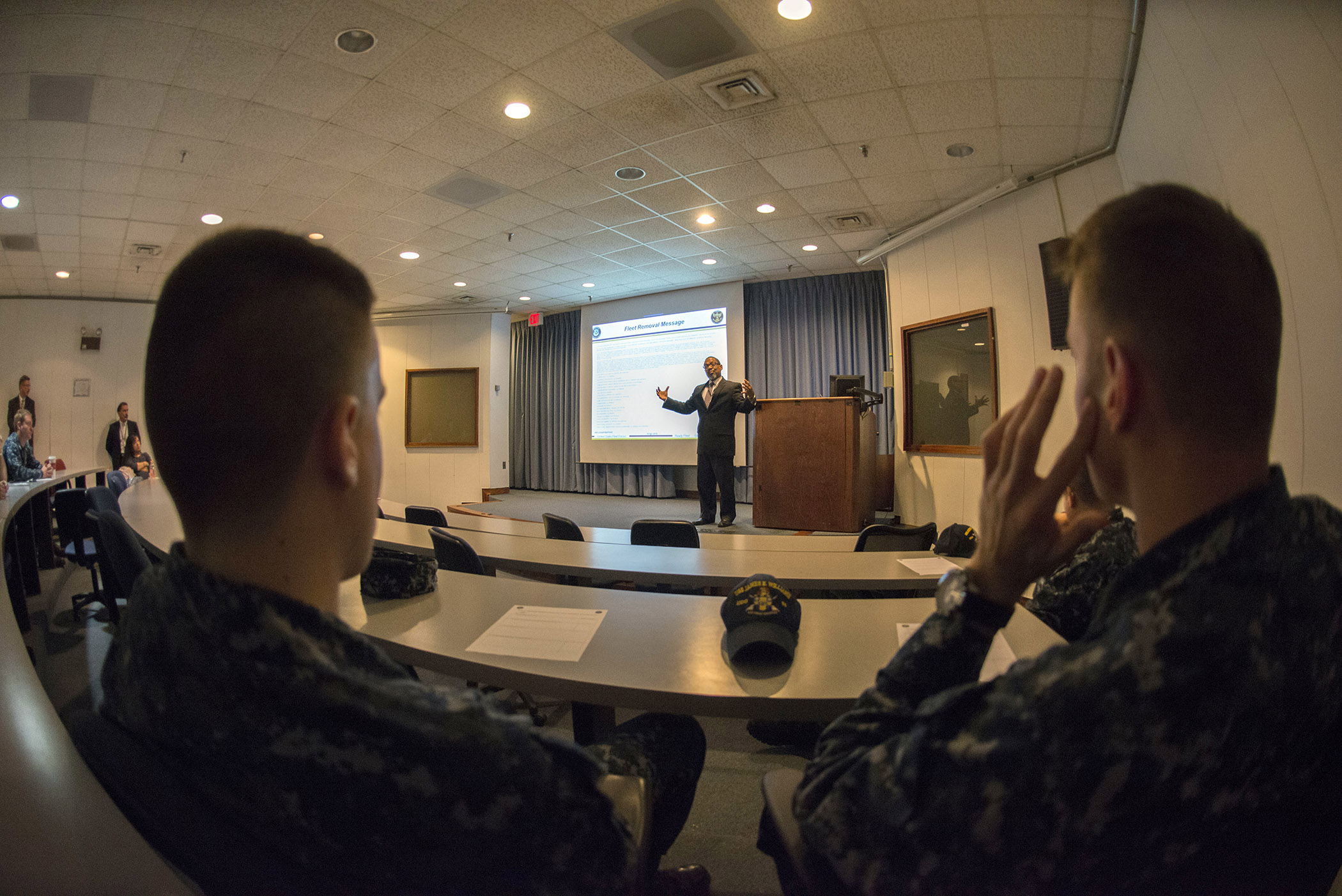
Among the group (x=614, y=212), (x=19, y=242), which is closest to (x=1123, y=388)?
(x=614, y=212)

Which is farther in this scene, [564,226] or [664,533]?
[564,226]

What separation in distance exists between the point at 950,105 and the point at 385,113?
11.3ft

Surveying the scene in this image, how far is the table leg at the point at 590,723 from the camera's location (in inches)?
51.9

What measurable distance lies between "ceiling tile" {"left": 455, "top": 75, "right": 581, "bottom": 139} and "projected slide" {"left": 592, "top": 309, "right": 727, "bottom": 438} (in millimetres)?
4088

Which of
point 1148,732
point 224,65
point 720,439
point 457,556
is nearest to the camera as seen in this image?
point 1148,732

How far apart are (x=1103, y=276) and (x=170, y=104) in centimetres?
483

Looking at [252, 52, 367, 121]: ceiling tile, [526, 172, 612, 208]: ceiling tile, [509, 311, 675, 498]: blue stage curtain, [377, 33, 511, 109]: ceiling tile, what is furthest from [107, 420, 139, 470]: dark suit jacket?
[377, 33, 511, 109]: ceiling tile

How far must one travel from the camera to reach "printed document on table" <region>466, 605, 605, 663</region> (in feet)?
3.49

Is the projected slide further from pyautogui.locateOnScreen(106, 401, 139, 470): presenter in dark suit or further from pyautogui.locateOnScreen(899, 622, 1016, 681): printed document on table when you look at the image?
pyautogui.locateOnScreen(106, 401, 139, 470): presenter in dark suit

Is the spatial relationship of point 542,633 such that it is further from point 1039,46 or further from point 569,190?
point 569,190

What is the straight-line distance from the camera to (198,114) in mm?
3514

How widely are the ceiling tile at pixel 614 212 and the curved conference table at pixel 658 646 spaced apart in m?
4.17

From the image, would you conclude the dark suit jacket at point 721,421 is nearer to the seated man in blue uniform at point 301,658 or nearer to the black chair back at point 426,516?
the black chair back at point 426,516

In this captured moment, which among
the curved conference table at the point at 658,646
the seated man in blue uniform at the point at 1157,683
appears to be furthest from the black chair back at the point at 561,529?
the seated man in blue uniform at the point at 1157,683
